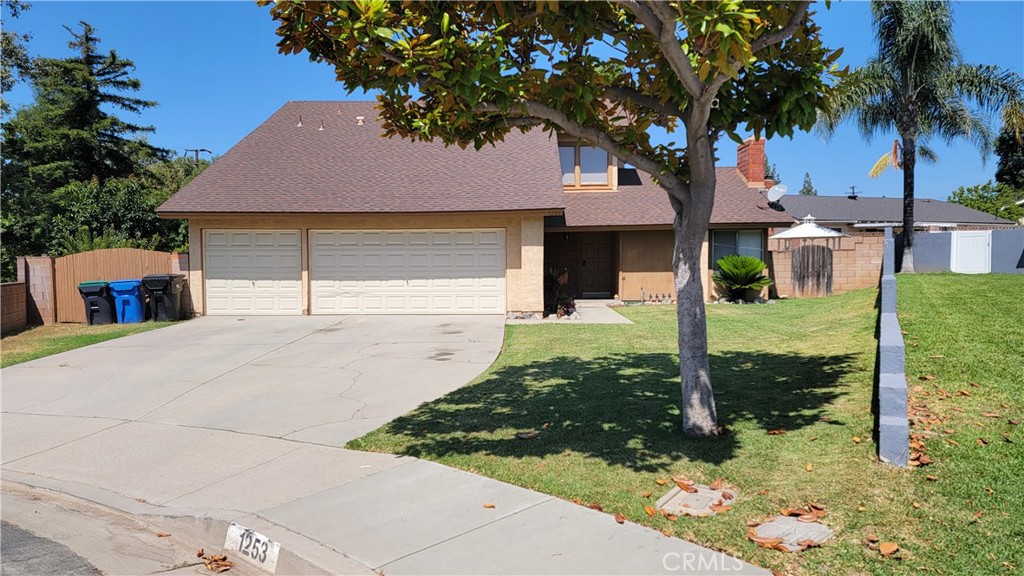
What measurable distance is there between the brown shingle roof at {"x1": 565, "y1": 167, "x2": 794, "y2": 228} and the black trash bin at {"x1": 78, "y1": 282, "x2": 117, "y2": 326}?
1208 centimetres

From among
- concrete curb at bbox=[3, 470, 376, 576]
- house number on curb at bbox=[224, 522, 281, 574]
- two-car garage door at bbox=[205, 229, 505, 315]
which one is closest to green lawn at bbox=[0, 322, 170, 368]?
two-car garage door at bbox=[205, 229, 505, 315]

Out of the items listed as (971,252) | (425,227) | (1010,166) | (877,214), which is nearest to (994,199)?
(1010,166)

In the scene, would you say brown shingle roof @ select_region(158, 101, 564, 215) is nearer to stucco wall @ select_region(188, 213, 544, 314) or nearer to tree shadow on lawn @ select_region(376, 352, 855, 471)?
stucco wall @ select_region(188, 213, 544, 314)

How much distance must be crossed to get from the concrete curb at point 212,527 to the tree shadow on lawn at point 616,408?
1.74 metres

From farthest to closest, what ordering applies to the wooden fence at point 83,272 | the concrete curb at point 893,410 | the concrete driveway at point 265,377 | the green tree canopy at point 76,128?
the green tree canopy at point 76,128
the wooden fence at point 83,272
the concrete driveway at point 265,377
the concrete curb at point 893,410

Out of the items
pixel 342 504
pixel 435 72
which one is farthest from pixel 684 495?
pixel 435 72

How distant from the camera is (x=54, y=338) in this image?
46.3ft

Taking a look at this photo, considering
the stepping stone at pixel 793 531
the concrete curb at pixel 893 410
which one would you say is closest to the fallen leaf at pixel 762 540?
the stepping stone at pixel 793 531

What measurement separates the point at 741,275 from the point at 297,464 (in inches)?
602

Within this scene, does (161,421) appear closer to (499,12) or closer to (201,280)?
(499,12)

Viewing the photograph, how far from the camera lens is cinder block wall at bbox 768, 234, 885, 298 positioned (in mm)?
19703

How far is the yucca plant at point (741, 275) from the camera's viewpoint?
18.4 m

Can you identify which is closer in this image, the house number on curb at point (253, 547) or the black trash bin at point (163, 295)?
the house number on curb at point (253, 547)

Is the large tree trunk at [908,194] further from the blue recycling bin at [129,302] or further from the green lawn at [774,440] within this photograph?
the blue recycling bin at [129,302]
